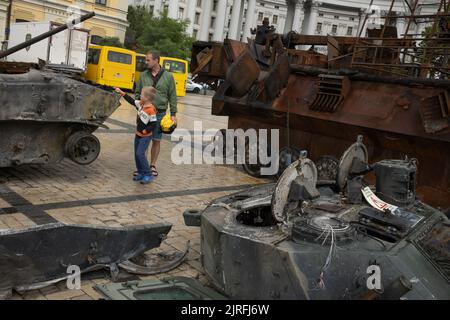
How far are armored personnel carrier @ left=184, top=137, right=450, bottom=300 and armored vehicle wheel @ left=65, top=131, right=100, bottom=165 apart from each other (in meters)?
3.30

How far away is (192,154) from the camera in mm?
11086

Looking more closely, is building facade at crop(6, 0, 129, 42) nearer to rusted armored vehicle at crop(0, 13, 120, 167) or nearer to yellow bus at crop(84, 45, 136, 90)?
yellow bus at crop(84, 45, 136, 90)

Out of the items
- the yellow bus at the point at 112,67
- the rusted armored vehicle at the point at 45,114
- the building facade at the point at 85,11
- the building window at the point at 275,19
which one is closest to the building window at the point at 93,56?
the yellow bus at the point at 112,67

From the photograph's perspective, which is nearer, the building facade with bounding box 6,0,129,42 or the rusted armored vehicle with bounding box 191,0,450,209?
the rusted armored vehicle with bounding box 191,0,450,209

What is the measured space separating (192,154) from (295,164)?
7173mm

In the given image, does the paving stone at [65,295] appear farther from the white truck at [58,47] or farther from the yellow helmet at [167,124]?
the white truck at [58,47]

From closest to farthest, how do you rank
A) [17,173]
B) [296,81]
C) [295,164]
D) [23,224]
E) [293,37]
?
[295,164]
[23,224]
[17,173]
[296,81]
[293,37]

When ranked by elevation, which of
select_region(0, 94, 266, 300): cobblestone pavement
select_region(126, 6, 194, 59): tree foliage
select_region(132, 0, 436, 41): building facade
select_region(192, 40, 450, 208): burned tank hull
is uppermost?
select_region(132, 0, 436, 41): building facade

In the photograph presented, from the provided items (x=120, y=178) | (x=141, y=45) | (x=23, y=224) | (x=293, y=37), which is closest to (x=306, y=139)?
(x=293, y=37)

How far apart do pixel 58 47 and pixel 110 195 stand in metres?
18.1

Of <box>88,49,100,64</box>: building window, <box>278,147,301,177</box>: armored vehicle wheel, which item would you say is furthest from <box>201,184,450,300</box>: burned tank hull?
<box>88,49,100,64</box>: building window

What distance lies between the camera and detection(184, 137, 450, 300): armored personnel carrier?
11.4 feet

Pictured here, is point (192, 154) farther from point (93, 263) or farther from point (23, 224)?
point (93, 263)

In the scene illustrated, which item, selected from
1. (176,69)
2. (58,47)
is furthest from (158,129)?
(176,69)
